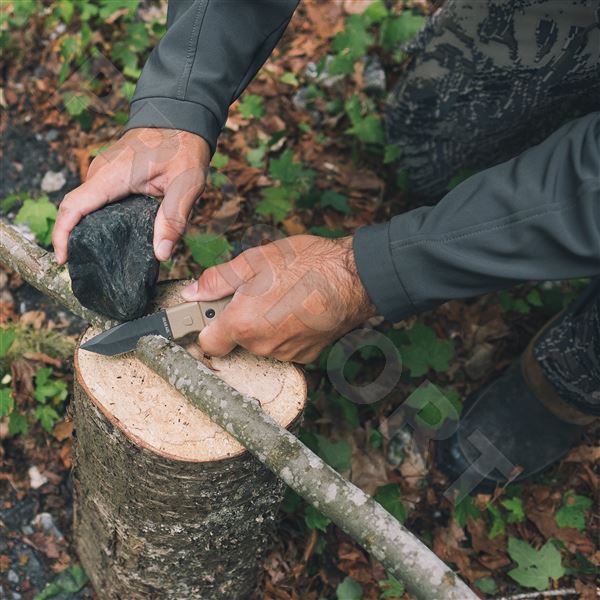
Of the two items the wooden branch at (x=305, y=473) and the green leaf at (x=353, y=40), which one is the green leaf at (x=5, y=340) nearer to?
the wooden branch at (x=305, y=473)

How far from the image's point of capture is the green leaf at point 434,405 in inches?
110

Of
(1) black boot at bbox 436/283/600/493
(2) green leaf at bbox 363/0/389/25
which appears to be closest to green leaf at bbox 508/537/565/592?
(1) black boot at bbox 436/283/600/493

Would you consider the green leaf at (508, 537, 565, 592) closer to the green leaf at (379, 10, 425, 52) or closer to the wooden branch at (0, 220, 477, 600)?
the wooden branch at (0, 220, 477, 600)

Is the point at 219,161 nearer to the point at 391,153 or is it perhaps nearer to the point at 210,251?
the point at 210,251

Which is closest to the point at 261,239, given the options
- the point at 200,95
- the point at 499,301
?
the point at 200,95

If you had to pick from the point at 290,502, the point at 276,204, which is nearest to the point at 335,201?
the point at 276,204

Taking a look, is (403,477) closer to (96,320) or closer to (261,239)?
(261,239)

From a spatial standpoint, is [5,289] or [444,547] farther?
[5,289]

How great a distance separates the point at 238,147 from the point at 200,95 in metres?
1.43

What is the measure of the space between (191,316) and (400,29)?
2737mm

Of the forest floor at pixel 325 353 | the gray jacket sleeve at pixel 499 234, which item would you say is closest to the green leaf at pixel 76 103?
the forest floor at pixel 325 353

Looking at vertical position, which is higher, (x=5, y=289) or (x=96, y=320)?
(x=96, y=320)

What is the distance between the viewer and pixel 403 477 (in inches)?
115

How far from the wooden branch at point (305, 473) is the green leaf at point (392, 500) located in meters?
0.95
